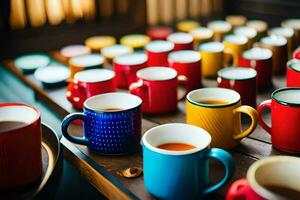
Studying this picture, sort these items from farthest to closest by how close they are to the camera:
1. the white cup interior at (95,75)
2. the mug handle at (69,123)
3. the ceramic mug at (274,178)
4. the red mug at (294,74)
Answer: the white cup interior at (95,75), the red mug at (294,74), the mug handle at (69,123), the ceramic mug at (274,178)

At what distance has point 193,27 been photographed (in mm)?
1649

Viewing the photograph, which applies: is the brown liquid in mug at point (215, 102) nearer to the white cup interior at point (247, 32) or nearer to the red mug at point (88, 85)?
the red mug at point (88, 85)

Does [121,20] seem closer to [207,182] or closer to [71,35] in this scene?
[71,35]

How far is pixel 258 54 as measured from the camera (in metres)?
1.18

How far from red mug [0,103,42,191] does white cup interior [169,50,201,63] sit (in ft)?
1.60

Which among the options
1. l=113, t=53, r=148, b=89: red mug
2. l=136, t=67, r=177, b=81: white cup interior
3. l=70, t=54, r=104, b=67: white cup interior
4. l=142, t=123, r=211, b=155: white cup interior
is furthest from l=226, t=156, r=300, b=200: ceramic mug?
l=70, t=54, r=104, b=67: white cup interior

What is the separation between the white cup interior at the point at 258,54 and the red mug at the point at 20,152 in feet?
1.93

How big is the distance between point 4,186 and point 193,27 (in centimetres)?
108

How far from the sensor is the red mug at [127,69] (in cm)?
114

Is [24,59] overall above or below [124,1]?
below

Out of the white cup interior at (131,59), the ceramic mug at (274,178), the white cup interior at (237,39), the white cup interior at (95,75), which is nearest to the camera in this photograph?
the ceramic mug at (274,178)

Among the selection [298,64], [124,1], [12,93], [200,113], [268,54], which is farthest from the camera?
[124,1]

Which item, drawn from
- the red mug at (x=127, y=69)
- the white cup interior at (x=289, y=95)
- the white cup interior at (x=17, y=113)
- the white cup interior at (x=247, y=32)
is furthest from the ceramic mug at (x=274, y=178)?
the white cup interior at (x=247, y=32)

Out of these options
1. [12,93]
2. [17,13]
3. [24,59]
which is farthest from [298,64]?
[17,13]
